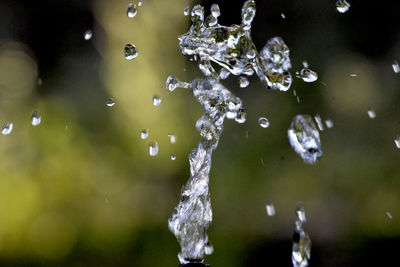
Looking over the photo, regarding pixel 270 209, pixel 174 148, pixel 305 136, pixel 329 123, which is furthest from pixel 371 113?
pixel 305 136

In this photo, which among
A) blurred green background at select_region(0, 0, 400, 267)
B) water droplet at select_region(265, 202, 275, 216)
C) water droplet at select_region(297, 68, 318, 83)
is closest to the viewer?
water droplet at select_region(297, 68, 318, 83)

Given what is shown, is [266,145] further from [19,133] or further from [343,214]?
[19,133]

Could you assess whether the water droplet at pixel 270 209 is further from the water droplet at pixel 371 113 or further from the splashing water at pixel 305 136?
the splashing water at pixel 305 136

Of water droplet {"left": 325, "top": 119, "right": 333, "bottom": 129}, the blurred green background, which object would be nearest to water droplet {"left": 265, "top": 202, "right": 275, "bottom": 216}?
the blurred green background

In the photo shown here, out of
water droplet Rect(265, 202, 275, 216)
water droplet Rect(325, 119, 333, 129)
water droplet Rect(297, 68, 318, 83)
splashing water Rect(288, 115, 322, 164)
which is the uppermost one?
water droplet Rect(297, 68, 318, 83)

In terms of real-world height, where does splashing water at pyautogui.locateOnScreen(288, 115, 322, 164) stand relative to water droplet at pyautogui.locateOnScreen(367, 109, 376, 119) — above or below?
above

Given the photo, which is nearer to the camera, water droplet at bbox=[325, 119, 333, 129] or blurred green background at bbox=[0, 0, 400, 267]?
blurred green background at bbox=[0, 0, 400, 267]

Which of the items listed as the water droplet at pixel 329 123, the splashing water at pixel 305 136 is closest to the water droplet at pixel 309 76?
the splashing water at pixel 305 136

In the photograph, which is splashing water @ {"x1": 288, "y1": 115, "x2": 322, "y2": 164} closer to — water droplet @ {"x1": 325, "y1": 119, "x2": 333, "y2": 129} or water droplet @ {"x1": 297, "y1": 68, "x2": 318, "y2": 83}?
water droplet @ {"x1": 297, "y1": 68, "x2": 318, "y2": 83}

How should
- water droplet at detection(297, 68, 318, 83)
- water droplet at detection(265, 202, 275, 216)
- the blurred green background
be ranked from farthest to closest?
water droplet at detection(265, 202, 275, 216) → the blurred green background → water droplet at detection(297, 68, 318, 83)
